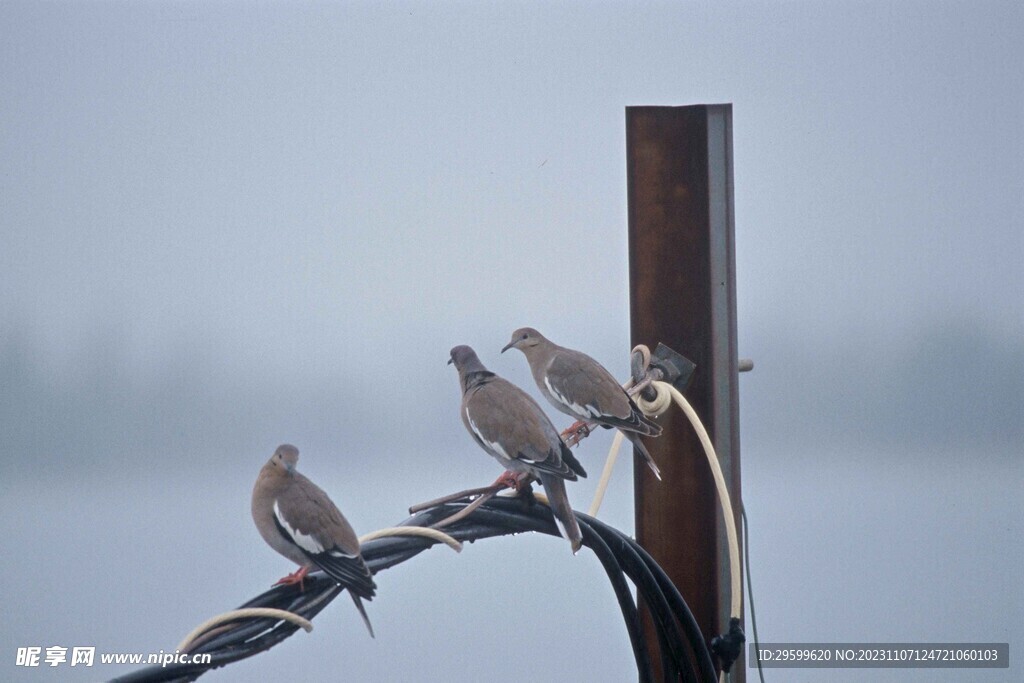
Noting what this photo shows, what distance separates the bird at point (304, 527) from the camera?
5.17ft

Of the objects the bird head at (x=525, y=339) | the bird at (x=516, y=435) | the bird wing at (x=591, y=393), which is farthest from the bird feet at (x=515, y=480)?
the bird head at (x=525, y=339)

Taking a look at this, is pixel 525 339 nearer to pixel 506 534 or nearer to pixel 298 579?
pixel 506 534

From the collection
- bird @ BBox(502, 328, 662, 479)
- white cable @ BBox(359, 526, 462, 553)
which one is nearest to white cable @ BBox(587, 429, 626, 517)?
bird @ BBox(502, 328, 662, 479)

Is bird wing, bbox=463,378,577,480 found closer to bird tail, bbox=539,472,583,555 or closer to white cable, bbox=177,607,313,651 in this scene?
bird tail, bbox=539,472,583,555

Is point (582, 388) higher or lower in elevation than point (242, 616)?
higher

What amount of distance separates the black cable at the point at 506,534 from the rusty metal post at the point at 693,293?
0.25 feet

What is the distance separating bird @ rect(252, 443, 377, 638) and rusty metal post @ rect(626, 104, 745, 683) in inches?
29.4

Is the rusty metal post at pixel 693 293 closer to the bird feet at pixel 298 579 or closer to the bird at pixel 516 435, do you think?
the bird at pixel 516 435

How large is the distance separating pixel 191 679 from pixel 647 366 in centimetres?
107

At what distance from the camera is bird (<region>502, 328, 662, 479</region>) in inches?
81.7

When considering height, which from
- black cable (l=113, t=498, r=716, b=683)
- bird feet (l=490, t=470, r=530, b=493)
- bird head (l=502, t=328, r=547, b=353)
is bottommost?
black cable (l=113, t=498, r=716, b=683)

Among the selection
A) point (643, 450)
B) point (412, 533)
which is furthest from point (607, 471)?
point (412, 533)

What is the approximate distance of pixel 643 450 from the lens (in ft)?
6.84

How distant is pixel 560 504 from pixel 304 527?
0.52m
